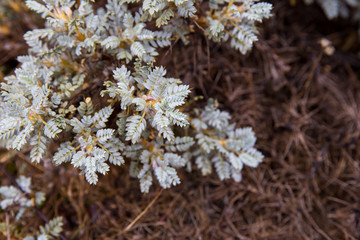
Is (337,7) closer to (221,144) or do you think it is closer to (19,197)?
(221,144)

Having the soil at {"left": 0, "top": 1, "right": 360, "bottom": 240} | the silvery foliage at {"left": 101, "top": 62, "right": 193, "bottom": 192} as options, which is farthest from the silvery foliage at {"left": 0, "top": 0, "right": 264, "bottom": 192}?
the soil at {"left": 0, "top": 1, "right": 360, "bottom": 240}

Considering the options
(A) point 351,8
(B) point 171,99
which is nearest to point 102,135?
(B) point 171,99

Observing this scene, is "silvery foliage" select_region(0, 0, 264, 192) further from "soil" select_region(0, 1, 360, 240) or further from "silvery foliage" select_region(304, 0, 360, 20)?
"silvery foliage" select_region(304, 0, 360, 20)

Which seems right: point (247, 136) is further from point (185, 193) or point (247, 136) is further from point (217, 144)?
point (185, 193)

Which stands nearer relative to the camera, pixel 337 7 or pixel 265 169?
pixel 265 169

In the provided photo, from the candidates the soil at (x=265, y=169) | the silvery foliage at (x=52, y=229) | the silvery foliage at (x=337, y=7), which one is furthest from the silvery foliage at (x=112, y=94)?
the silvery foliage at (x=337, y=7)

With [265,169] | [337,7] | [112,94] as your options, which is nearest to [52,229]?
[112,94]
